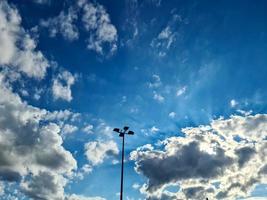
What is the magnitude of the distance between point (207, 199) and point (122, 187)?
3575 cm

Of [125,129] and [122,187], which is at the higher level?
[125,129]

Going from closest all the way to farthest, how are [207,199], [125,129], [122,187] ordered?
[122,187] < [125,129] < [207,199]

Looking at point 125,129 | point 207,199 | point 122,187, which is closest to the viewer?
point 122,187

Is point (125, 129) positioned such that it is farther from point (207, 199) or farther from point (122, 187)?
point (207, 199)

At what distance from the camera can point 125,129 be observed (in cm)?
5334

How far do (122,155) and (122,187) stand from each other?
13.7 ft

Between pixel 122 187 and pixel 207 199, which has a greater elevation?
pixel 207 199

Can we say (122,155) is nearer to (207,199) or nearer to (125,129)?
(125,129)

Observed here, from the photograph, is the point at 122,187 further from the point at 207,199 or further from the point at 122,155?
the point at 207,199

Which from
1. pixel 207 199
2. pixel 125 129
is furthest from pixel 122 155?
pixel 207 199

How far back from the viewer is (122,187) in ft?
162

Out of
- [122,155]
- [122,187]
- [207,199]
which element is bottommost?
[122,187]

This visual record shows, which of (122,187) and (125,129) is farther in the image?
(125,129)

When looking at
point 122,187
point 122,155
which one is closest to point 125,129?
point 122,155
